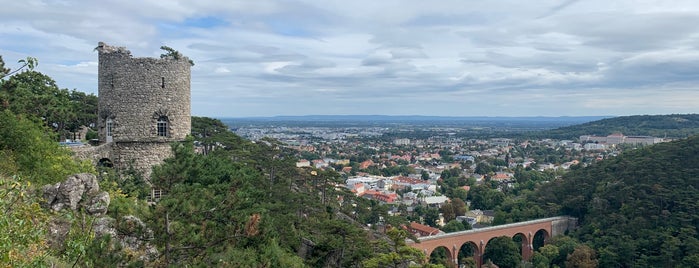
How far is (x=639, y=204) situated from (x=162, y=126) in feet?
110

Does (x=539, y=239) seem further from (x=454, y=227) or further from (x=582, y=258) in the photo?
(x=582, y=258)

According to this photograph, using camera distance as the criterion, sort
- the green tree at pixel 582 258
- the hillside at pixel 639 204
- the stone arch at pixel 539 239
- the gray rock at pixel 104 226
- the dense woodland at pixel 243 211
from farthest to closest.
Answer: the stone arch at pixel 539 239 → the hillside at pixel 639 204 → the green tree at pixel 582 258 → the gray rock at pixel 104 226 → the dense woodland at pixel 243 211

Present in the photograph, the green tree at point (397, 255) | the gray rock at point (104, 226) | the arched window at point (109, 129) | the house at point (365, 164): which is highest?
the arched window at point (109, 129)

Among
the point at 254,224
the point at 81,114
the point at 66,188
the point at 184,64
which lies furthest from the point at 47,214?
the point at 81,114

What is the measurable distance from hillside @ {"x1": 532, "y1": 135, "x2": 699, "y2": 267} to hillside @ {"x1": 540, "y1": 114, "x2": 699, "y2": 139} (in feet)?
267

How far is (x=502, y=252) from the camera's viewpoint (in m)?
36.7

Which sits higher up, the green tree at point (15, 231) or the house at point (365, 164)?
the green tree at point (15, 231)

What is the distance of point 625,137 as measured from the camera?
122625mm

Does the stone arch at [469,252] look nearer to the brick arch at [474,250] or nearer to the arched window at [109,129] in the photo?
the brick arch at [474,250]

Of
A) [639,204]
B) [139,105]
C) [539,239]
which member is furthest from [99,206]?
[539,239]

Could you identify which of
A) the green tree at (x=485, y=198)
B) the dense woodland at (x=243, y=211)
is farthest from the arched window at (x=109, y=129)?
the green tree at (x=485, y=198)

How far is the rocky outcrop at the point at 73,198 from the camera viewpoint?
7504 millimetres

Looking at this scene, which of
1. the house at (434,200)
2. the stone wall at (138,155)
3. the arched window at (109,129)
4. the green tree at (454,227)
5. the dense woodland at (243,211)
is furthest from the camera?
the house at (434,200)

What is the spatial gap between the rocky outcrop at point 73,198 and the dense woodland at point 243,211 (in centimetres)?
21
